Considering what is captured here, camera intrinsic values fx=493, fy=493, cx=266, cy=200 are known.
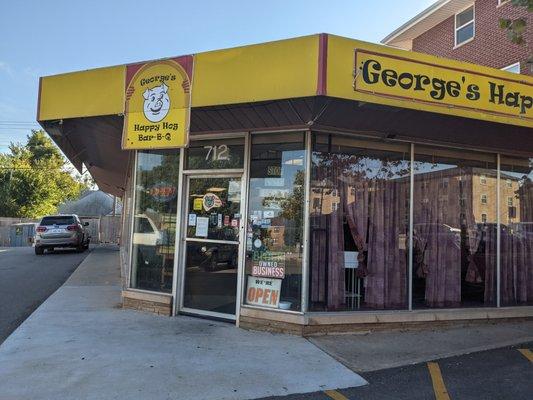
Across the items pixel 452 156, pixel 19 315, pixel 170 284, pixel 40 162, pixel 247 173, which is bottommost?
pixel 19 315

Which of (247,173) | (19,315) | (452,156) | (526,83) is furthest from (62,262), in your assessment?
(526,83)

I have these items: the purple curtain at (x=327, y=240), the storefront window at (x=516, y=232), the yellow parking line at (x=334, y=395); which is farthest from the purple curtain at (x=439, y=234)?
the yellow parking line at (x=334, y=395)

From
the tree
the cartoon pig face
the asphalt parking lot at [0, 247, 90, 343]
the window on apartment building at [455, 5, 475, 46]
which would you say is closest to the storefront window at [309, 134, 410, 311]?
the cartoon pig face

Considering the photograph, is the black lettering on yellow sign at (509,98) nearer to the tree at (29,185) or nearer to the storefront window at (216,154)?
the storefront window at (216,154)

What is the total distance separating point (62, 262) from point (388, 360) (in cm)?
1529

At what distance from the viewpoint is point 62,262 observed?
59.8ft

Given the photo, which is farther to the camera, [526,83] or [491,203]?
[491,203]

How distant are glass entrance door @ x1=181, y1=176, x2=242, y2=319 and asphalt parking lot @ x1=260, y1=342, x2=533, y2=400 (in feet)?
9.44

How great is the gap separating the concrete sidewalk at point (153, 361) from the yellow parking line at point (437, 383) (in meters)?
0.74

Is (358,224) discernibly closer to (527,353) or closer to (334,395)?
(527,353)

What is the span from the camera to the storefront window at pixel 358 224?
7.22 metres

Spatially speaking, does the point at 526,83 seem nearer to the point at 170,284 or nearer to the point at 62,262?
the point at 170,284

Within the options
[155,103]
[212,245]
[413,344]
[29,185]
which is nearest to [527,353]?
[413,344]

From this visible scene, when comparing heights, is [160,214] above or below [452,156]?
below
